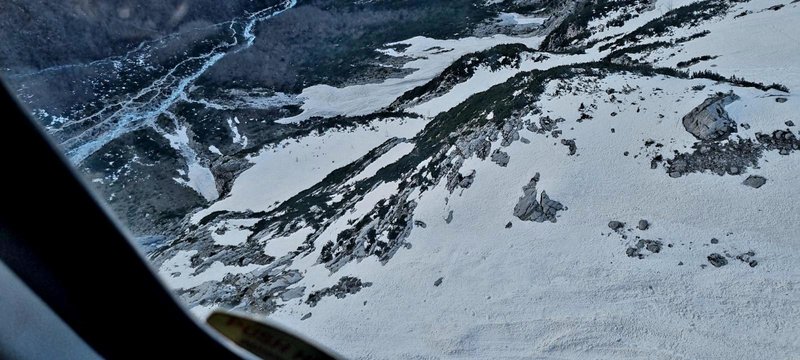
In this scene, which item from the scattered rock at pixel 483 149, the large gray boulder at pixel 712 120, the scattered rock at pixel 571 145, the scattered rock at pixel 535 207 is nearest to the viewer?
the scattered rock at pixel 535 207

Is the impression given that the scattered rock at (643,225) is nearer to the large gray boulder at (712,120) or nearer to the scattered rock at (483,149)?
the large gray boulder at (712,120)

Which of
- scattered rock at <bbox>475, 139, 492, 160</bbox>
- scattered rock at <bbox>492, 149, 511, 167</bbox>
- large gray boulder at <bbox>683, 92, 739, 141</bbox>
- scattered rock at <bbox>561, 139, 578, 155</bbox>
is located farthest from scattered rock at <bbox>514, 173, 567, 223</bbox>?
large gray boulder at <bbox>683, 92, 739, 141</bbox>


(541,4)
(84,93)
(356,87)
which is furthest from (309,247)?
(541,4)

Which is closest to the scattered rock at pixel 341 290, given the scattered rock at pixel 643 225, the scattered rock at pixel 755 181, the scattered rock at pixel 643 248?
Answer: the scattered rock at pixel 643 248

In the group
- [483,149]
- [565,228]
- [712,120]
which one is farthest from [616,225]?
[483,149]

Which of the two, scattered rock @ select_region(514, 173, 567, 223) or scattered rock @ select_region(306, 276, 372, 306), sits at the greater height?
scattered rock @ select_region(514, 173, 567, 223)

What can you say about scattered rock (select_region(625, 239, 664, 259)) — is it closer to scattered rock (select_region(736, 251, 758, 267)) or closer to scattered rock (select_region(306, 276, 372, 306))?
scattered rock (select_region(736, 251, 758, 267))

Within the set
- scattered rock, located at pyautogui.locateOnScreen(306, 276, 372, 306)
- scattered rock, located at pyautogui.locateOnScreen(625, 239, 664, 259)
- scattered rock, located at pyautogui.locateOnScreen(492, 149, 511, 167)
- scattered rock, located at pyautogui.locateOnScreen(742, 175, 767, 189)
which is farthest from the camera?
scattered rock, located at pyautogui.locateOnScreen(492, 149, 511, 167)
